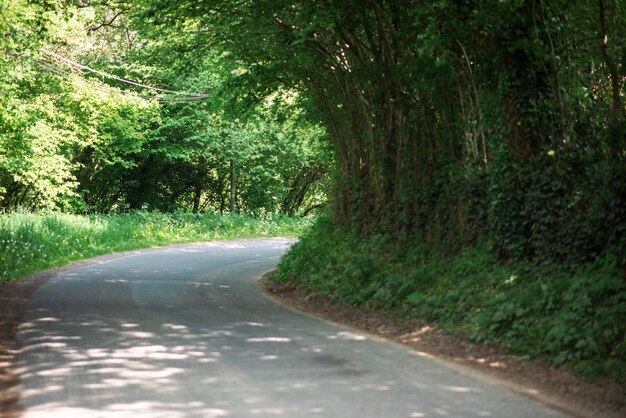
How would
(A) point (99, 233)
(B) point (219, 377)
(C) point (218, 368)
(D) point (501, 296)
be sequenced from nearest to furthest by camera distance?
(B) point (219, 377) → (C) point (218, 368) → (D) point (501, 296) → (A) point (99, 233)

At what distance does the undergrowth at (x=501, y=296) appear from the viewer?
798cm

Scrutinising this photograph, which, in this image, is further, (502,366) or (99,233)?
(99,233)

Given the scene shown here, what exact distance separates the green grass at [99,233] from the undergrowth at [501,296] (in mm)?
8605

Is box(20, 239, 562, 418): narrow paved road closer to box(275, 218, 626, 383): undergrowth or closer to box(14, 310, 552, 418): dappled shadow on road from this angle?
box(14, 310, 552, 418): dappled shadow on road

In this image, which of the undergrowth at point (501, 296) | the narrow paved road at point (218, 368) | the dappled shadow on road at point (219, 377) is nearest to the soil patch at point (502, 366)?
the undergrowth at point (501, 296)

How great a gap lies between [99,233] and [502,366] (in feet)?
73.6

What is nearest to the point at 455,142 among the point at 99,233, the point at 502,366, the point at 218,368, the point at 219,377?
the point at 502,366

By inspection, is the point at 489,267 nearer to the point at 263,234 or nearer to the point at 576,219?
the point at 576,219

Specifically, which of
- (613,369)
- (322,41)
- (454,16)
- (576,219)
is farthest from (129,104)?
(613,369)

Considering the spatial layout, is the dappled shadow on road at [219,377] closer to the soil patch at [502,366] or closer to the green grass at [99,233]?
the soil patch at [502,366]

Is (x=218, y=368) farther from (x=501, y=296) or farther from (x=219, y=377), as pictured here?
(x=501, y=296)

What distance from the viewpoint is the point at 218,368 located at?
786 cm

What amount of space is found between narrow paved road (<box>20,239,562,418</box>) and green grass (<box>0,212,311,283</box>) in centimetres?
679

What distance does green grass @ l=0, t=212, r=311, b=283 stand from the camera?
20750 millimetres
